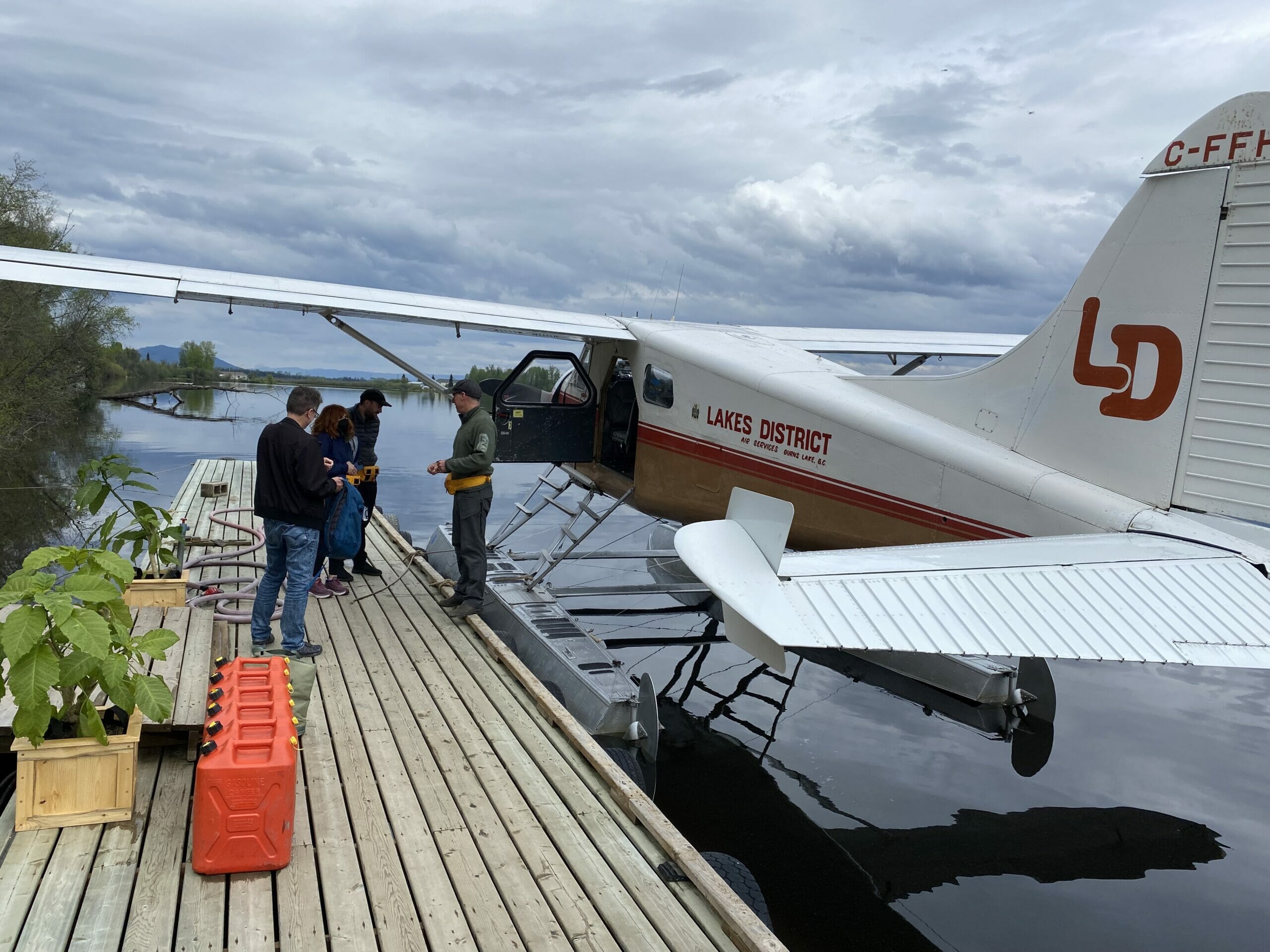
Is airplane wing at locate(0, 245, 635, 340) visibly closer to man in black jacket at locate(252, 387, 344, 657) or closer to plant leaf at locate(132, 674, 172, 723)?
man in black jacket at locate(252, 387, 344, 657)

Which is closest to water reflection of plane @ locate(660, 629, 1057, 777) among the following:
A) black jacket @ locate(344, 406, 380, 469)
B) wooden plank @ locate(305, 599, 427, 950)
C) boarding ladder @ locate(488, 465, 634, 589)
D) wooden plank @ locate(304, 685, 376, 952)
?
boarding ladder @ locate(488, 465, 634, 589)

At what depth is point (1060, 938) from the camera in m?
4.27

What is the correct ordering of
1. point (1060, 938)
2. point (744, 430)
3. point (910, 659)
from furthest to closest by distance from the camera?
point (910, 659) → point (744, 430) → point (1060, 938)

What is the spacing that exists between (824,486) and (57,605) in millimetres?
4448

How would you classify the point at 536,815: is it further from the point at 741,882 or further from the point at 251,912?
the point at 251,912

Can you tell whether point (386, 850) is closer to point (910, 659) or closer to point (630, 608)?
point (910, 659)

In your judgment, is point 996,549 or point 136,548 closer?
point 996,549

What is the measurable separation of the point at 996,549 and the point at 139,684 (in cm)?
325

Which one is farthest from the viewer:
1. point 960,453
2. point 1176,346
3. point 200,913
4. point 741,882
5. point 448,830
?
point 960,453

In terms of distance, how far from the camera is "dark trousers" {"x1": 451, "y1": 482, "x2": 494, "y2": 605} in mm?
6520

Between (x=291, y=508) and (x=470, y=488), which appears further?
(x=470, y=488)

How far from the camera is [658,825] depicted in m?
3.58

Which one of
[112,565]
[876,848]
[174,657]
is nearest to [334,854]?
[112,565]

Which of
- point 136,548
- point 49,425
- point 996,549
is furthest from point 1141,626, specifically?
point 49,425
